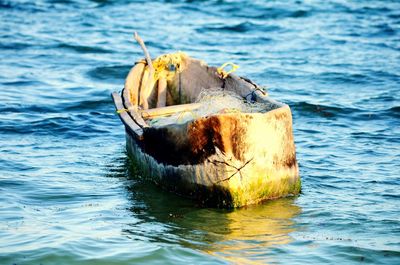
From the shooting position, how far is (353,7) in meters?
24.1

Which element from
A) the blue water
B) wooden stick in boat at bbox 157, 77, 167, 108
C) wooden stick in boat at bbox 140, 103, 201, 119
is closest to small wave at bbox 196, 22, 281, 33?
the blue water

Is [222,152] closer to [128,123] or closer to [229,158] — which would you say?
[229,158]

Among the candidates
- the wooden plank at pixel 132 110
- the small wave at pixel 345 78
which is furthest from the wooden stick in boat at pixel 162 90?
the small wave at pixel 345 78

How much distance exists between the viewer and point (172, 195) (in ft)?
29.7

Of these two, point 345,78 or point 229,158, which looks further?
point 345,78

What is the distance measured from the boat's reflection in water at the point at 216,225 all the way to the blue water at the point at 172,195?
0.02m

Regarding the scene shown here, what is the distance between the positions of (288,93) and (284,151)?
652cm

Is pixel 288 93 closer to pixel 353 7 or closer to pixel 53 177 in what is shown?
pixel 53 177

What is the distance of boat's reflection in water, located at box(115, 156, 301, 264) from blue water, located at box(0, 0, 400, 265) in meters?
0.02

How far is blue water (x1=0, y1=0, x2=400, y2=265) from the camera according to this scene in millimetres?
7637

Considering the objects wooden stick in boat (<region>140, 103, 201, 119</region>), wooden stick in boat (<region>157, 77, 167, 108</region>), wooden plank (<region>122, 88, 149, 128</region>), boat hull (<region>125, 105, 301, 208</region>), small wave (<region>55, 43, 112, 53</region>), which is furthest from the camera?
small wave (<region>55, 43, 112, 53</region>)

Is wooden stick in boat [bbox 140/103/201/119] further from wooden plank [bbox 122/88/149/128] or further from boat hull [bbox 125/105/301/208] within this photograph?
boat hull [bbox 125/105/301/208]

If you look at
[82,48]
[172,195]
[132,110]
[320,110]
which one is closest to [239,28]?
[82,48]

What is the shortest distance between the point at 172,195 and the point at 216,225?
1061 mm
